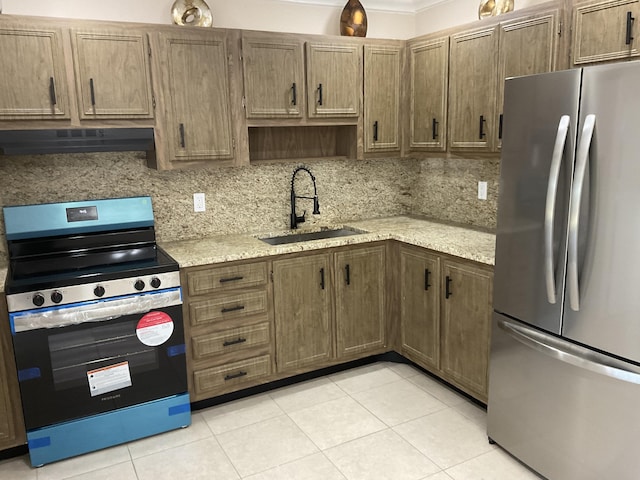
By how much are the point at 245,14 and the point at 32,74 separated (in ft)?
4.50

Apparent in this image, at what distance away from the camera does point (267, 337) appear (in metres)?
3.18

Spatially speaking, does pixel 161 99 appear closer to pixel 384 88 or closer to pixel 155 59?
pixel 155 59

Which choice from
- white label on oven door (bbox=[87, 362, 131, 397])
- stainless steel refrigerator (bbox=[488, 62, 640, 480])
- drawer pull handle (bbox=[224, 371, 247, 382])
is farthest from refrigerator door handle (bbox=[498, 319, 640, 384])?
white label on oven door (bbox=[87, 362, 131, 397])

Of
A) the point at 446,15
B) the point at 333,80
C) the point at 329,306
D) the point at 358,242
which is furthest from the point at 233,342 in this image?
the point at 446,15

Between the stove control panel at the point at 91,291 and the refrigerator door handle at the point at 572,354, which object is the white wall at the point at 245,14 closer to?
the stove control panel at the point at 91,291

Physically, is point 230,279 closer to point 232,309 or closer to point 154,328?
point 232,309

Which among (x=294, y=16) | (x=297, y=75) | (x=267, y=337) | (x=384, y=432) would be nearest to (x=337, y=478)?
(x=384, y=432)

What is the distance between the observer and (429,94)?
11.3 ft

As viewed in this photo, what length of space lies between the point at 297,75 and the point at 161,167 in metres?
1.02

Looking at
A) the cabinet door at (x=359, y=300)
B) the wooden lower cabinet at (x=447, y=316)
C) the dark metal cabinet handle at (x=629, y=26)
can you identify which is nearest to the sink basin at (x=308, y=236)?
the cabinet door at (x=359, y=300)

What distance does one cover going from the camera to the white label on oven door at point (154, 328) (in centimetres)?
273

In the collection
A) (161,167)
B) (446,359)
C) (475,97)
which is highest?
(475,97)

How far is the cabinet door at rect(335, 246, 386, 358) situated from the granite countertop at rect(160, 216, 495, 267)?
0.39 feet

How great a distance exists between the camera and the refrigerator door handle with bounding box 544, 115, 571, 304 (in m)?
2.05
